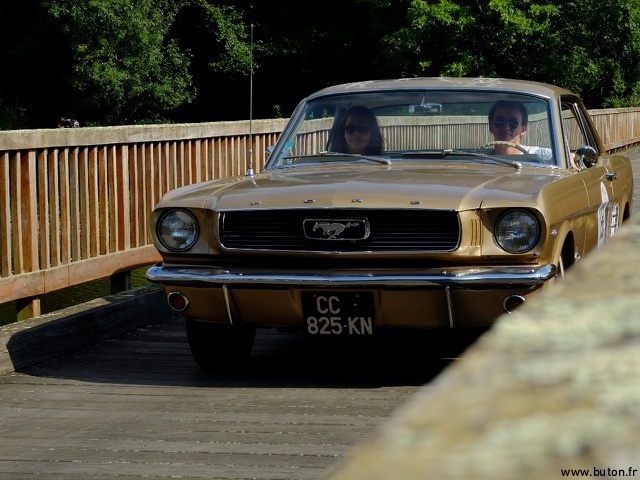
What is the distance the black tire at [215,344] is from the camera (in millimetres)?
6844

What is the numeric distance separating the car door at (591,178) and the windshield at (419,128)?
0.26 meters

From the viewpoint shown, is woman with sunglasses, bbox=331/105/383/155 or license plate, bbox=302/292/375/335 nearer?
license plate, bbox=302/292/375/335

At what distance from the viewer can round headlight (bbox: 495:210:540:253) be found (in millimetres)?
6098

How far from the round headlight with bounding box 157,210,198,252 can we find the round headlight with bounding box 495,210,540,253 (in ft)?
5.01

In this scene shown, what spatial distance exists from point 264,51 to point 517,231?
56.8 meters

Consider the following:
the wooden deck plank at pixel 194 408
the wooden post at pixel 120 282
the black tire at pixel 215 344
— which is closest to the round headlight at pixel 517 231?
the wooden deck plank at pixel 194 408

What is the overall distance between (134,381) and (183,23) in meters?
57.5

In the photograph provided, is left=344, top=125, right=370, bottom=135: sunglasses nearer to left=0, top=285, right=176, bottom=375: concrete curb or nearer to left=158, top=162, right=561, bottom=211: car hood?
left=158, top=162, right=561, bottom=211: car hood

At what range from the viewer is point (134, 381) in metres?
6.60

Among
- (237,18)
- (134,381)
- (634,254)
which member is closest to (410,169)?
(134,381)

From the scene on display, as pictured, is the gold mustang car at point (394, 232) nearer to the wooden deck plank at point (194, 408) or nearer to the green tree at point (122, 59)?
the wooden deck plank at point (194, 408)

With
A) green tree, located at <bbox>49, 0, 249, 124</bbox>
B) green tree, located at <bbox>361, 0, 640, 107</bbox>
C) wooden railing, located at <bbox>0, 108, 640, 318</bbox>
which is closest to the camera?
wooden railing, located at <bbox>0, 108, 640, 318</bbox>

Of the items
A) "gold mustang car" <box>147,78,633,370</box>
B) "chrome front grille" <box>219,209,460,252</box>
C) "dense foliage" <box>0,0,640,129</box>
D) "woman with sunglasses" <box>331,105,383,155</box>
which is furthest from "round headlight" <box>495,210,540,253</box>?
"dense foliage" <box>0,0,640,129</box>

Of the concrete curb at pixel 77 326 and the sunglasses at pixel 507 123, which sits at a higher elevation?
the sunglasses at pixel 507 123
